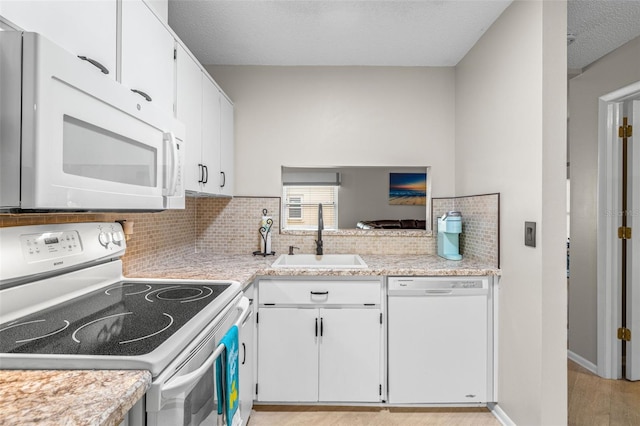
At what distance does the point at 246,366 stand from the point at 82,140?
53.9 inches

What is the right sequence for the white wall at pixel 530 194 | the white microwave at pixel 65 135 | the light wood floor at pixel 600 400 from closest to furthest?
the white microwave at pixel 65 135 < the white wall at pixel 530 194 < the light wood floor at pixel 600 400

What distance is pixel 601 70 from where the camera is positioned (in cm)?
242

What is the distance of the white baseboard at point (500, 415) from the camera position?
72.6 inches

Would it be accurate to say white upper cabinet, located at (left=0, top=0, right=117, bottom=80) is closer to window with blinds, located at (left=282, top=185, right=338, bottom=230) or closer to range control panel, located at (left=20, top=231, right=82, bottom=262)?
range control panel, located at (left=20, top=231, right=82, bottom=262)

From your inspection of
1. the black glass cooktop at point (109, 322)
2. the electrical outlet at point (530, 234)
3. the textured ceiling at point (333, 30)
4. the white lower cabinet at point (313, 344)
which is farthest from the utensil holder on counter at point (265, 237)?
the electrical outlet at point (530, 234)

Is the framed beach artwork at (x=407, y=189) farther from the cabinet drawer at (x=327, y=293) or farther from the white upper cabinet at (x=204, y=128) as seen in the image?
the white upper cabinet at (x=204, y=128)

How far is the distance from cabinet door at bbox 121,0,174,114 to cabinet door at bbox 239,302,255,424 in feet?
3.71

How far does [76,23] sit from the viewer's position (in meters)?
0.98

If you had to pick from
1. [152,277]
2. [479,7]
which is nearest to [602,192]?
[479,7]

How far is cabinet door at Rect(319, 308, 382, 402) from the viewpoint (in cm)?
196

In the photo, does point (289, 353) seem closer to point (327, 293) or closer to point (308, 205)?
point (327, 293)

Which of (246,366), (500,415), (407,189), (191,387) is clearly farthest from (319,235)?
(191,387)

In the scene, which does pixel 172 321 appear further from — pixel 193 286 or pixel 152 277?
pixel 152 277

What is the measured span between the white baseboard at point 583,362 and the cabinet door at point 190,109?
Result: 306 cm
